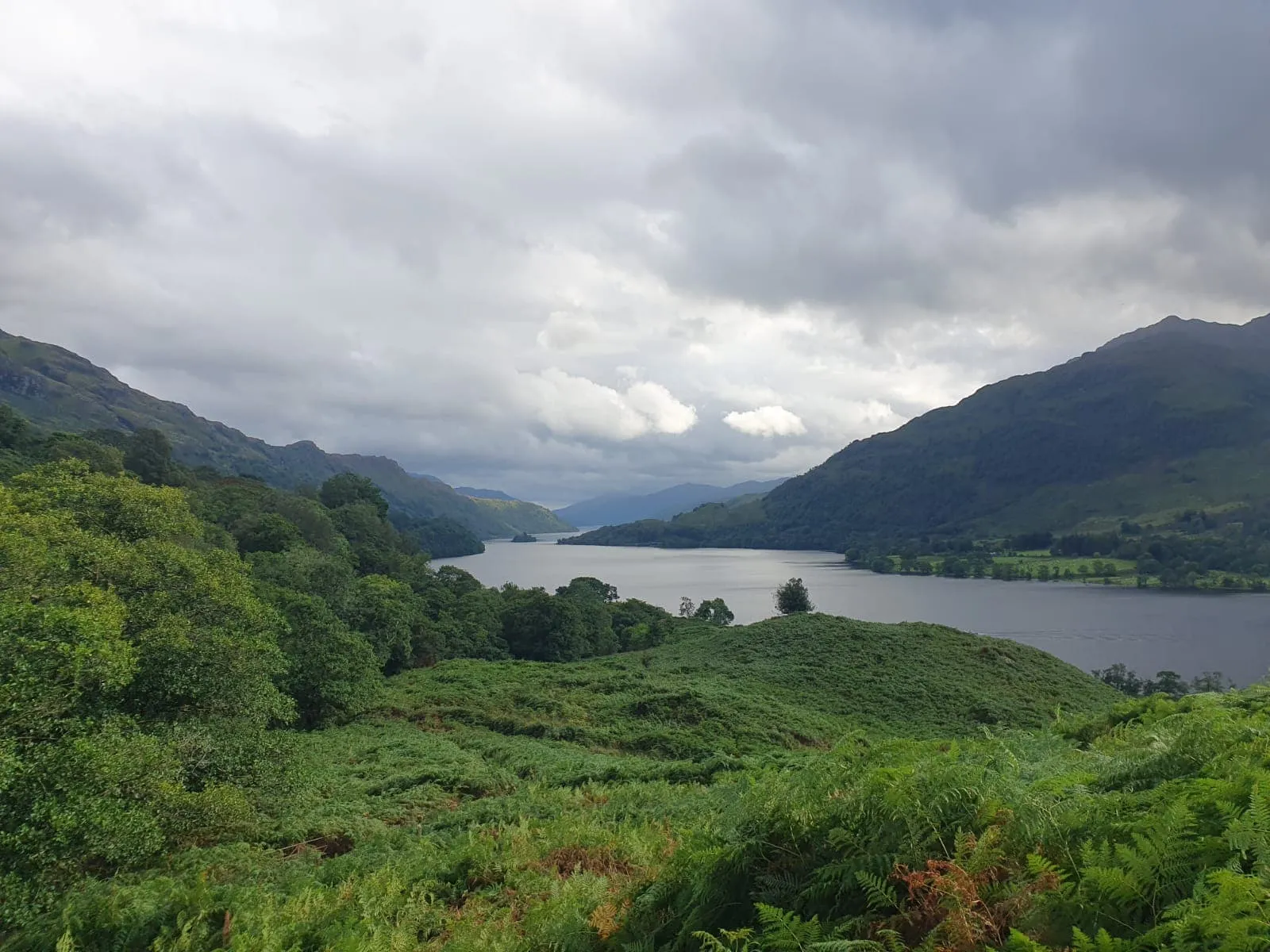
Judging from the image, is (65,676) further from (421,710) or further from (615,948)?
(421,710)

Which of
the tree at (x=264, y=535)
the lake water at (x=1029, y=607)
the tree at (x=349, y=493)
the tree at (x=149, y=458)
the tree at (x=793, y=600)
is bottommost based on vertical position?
the lake water at (x=1029, y=607)

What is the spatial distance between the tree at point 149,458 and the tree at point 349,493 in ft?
93.0

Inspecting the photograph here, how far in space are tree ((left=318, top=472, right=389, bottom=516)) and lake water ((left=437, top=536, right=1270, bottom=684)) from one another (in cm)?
3072

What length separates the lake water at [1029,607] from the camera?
72.6 metres

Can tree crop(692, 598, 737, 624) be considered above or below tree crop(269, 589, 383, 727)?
below

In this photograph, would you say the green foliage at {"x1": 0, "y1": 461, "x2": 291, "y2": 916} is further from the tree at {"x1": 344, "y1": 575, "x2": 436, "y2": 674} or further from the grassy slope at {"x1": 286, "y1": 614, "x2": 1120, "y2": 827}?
the tree at {"x1": 344, "y1": 575, "x2": 436, "y2": 674}

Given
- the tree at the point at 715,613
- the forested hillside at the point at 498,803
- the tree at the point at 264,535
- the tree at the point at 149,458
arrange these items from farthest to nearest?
the tree at the point at 715,613
the tree at the point at 149,458
the tree at the point at 264,535
the forested hillside at the point at 498,803

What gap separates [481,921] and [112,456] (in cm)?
6431

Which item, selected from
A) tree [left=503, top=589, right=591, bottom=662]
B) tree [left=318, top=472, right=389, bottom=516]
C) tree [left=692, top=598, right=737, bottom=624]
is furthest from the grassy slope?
tree [left=318, top=472, right=389, bottom=516]

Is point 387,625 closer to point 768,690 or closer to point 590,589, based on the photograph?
point 768,690

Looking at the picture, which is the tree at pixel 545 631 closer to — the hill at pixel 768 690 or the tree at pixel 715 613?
the hill at pixel 768 690

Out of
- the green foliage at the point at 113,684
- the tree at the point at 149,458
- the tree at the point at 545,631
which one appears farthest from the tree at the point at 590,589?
the green foliage at the point at 113,684

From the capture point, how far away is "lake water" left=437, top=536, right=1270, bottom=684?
238 feet

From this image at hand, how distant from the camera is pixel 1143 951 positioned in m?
3.28
